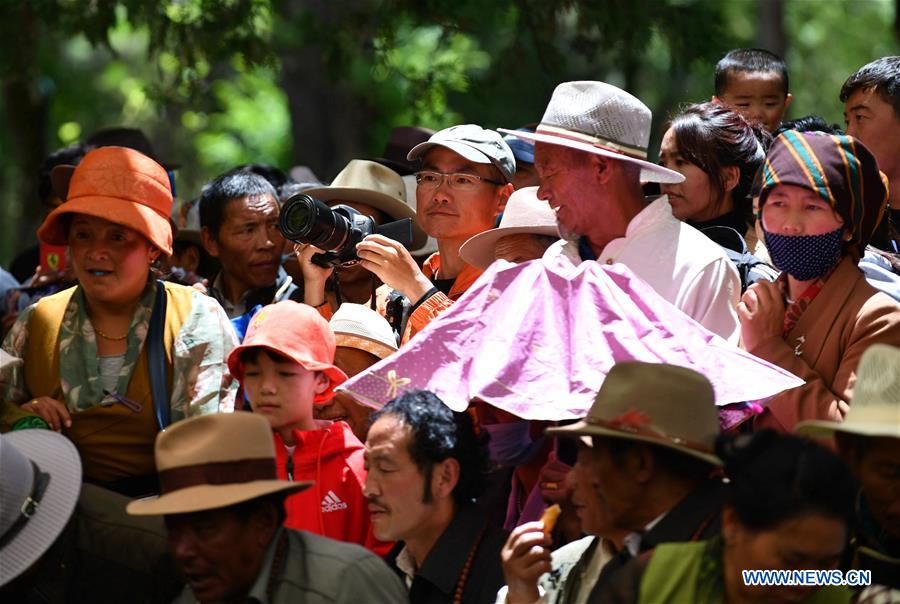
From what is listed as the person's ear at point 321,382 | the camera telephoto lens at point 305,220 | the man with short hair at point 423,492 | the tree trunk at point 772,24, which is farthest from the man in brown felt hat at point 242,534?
the tree trunk at point 772,24

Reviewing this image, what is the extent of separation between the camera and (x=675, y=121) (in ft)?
18.4

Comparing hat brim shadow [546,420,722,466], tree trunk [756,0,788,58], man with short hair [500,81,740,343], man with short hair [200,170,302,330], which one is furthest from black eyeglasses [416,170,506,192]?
tree trunk [756,0,788,58]

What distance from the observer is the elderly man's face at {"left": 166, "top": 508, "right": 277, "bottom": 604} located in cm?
408

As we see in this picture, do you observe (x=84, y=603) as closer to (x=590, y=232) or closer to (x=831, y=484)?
(x=590, y=232)

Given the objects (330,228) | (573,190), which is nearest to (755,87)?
(573,190)

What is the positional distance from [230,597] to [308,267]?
2.15 m

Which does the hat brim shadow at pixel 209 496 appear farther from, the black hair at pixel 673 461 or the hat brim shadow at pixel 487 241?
the hat brim shadow at pixel 487 241

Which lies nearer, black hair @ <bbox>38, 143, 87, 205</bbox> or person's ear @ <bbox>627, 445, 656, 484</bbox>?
person's ear @ <bbox>627, 445, 656, 484</bbox>

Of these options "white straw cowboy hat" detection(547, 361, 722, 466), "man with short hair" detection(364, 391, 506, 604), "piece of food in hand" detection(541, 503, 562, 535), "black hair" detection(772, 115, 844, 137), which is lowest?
"man with short hair" detection(364, 391, 506, 604)

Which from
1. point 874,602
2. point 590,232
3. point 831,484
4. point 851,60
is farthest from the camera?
point 851,60

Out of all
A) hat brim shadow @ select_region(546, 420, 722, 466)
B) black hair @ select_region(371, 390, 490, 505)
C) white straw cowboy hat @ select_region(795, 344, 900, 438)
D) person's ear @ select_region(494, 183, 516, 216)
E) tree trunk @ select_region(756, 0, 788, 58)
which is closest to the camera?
white straw cowboy hat @ select_region(795, 344, 900, 438)

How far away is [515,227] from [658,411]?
6.14 ft

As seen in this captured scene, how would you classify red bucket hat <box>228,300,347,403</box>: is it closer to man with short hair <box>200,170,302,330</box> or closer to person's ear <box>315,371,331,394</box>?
person's ear <box>315,371,331,394</box>

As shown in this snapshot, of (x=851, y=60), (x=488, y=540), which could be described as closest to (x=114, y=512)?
(x=488, y=540)
